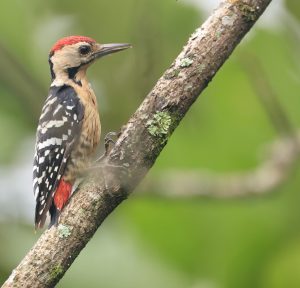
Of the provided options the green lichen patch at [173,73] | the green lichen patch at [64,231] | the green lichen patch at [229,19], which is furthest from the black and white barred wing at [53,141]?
the green lichen patch at [229,19]

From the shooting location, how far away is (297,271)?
18.5 feet

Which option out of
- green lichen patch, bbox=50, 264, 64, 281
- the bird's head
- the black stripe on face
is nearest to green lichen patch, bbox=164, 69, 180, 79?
green lichen patch, bbox=50, 264, 64, 281

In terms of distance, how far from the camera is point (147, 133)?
405 centimetres

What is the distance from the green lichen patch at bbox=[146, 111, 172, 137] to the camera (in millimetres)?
4009

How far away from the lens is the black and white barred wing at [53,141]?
16.8 ft

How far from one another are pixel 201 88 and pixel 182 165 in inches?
85.8

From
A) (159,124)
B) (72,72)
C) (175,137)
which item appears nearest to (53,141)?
(72,72)

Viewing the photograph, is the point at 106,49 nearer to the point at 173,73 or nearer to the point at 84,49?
the point at 84,49

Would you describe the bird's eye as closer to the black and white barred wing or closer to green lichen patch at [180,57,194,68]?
the black and white barred wing

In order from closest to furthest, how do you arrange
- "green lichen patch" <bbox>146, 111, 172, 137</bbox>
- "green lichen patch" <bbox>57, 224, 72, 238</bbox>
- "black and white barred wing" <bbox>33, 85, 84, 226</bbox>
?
"green lichen patch" <bbox>146, 111, 172, 137</bbox> < "green lichen patch" <bbox>57, 224, 72, 238</bbox> < "black and white barred wing" <bbox>33, 85, 84, 226</bbox>

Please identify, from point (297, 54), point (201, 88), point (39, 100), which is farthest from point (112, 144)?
point (297, 54)

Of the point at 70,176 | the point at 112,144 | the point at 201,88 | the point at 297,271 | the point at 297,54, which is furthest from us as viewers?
the point at 297,54

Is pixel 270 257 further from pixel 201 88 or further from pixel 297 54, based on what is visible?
pixel 201 88

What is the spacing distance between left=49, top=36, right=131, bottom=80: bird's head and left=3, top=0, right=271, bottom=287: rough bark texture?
5.73ft
